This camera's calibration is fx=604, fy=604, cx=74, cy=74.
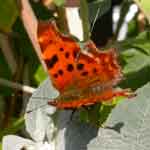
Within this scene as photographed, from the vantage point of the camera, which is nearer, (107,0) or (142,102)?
(142,102)

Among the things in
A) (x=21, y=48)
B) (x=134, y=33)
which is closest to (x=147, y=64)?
(x=21, y=48)

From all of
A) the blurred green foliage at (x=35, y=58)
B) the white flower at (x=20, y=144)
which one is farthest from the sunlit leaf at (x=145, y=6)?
the white flower at (x=20, y=144)

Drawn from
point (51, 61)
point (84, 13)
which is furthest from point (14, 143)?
point (84, 13)

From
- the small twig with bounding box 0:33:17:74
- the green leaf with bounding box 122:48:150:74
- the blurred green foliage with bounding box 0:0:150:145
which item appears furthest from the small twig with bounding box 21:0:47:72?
the small twig with bounding box 0:33:17:74

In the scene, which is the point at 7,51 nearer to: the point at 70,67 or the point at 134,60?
the point at 134,60

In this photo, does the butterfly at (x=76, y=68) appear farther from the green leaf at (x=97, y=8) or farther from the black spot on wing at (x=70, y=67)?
the green leaf at (x=97, y=8)

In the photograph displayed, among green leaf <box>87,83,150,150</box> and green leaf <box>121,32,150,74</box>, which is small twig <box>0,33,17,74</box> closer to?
green leaf <box>121,32,150,74</box>

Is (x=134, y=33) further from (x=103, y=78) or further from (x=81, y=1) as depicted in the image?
(x=103, y=78)
